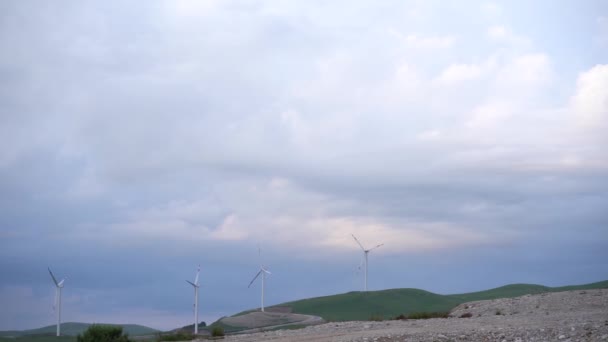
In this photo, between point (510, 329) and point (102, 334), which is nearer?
point (510, 329)

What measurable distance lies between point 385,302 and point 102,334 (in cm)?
8568

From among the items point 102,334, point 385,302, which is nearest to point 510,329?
point 102,334

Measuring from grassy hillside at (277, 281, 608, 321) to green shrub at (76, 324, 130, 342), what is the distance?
212ft

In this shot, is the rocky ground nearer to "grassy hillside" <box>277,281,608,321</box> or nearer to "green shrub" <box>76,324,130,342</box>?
"green shrub" <box>76,324,130,342</box>

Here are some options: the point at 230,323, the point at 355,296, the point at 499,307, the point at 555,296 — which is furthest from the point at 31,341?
the point at 355,296

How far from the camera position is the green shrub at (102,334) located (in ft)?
127

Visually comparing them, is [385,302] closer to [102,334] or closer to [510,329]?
[102,334]

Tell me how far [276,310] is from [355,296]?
20.0 meters

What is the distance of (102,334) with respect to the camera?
39.0 meters

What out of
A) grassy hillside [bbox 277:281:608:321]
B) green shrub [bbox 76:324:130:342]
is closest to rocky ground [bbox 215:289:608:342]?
green shrub [bbox 76:324:130:342]

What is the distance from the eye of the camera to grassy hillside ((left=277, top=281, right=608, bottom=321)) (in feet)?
362

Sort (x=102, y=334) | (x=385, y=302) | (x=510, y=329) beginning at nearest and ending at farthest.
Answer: (x=510, y=329) → (x=102, y=334) → (x=385, y=302)

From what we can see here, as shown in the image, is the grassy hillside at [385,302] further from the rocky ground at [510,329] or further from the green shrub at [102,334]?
the green shrub at [102,334]

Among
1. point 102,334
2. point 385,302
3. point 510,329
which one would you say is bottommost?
point 510,329
